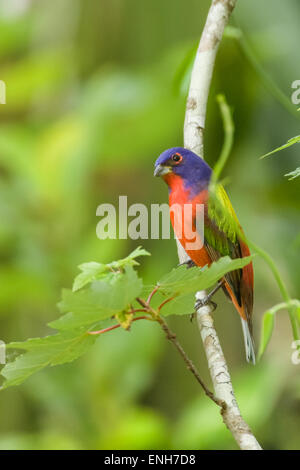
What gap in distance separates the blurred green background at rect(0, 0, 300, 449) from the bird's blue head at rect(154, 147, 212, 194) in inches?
25.3

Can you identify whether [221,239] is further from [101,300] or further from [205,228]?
[101,300]

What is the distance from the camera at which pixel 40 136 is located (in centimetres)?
239

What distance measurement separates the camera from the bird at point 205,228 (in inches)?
40.8

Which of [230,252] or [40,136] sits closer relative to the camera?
[230,252]

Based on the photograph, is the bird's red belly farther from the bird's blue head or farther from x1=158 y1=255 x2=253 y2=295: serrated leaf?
x1=158 y1=255 x2=253 y2=295: serrated leaf

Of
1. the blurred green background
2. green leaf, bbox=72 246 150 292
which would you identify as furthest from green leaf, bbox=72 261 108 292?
the blurred green background

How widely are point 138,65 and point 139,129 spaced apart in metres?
0.42

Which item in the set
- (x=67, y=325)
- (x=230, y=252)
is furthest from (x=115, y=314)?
(x=230, y=252)

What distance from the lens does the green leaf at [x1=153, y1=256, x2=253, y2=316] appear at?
62cm

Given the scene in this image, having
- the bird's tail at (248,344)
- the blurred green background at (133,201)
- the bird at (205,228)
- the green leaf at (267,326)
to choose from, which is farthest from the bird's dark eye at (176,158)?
the blurred green background at (133,201)

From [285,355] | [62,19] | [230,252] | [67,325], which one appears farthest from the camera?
[62,19]

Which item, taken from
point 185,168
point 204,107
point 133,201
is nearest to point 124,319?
point 204,107

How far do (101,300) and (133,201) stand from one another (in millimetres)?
1972

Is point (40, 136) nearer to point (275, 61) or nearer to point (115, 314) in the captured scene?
point (275, 61)
